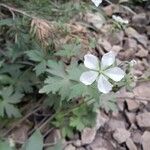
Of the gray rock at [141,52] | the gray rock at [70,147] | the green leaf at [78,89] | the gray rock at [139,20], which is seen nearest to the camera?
the green leaf at [78,89]

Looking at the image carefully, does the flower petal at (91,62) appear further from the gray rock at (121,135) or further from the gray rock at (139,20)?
the gray rock at (139,20)

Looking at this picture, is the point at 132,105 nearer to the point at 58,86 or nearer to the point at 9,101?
the point at 58,86

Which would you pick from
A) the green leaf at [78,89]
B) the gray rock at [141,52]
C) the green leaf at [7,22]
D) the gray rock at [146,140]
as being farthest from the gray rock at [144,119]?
the green leaf at [7,22]

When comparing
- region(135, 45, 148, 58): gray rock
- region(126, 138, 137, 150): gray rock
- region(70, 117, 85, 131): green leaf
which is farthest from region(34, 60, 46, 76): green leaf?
region(135, 45, 148, 58): gray rock

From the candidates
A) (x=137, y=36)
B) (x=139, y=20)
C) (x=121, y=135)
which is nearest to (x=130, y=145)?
(x=121, y=135)

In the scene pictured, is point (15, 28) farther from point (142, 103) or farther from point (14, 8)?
point (142, 103)

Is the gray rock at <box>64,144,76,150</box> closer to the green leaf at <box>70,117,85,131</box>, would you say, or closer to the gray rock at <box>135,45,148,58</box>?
the green leaf at <box>70,117,85,131</box>
